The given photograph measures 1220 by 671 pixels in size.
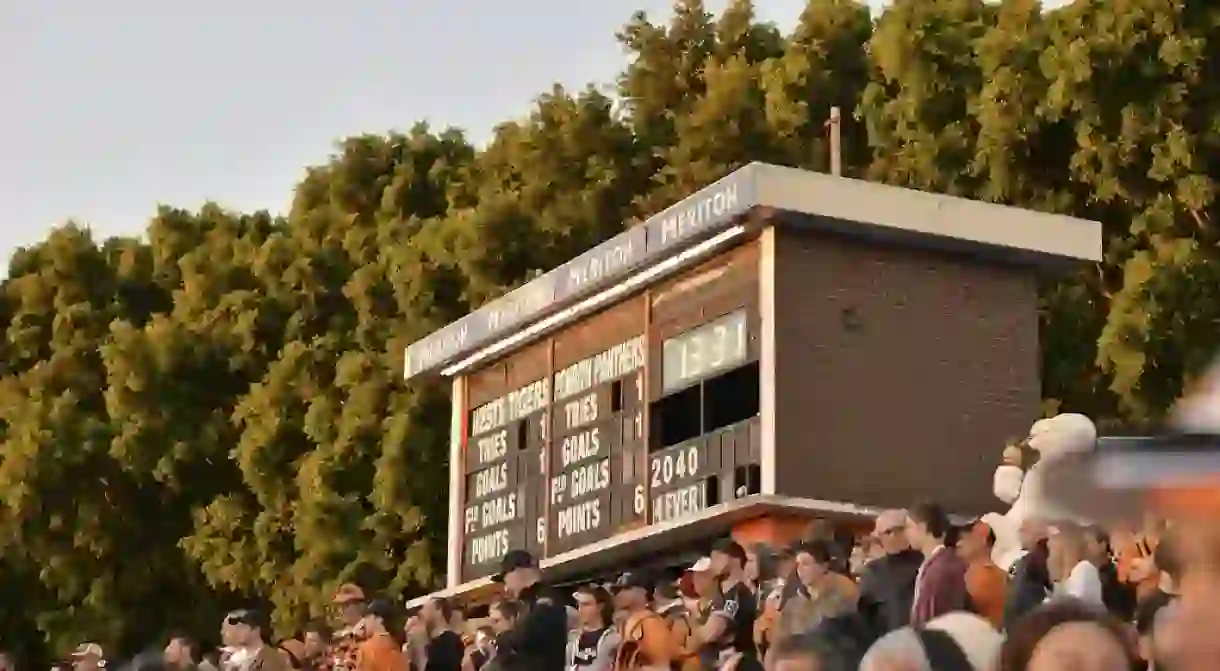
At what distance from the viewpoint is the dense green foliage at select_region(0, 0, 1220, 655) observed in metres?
22.9

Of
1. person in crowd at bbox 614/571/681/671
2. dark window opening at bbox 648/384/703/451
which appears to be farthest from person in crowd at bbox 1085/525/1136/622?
dark window opening at bbox 648/384/703/451

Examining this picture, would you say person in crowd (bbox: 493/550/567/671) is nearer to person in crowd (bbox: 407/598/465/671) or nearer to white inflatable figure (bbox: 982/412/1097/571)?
person in crowd (bbox: 407/598/465/671)

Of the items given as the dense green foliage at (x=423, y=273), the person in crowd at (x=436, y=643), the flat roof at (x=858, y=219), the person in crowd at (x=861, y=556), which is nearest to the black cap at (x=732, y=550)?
the person in crowd at (x=861, y=556)

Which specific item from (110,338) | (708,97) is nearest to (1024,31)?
(708,97)

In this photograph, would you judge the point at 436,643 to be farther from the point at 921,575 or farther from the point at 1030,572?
the point at 1030,572

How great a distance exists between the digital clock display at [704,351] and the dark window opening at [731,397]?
3.6 inches

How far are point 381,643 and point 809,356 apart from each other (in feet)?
17.2

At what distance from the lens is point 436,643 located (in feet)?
39.5

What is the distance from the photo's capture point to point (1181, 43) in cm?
2255

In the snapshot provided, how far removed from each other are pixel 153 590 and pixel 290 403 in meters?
4.34

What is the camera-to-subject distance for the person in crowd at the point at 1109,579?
9.24 meters

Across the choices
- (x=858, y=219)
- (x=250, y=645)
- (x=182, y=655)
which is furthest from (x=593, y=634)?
(x=858, y=219)

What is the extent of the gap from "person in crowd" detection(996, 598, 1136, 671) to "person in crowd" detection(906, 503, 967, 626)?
582cm

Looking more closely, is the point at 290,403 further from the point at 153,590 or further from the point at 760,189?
the point at 760,189
